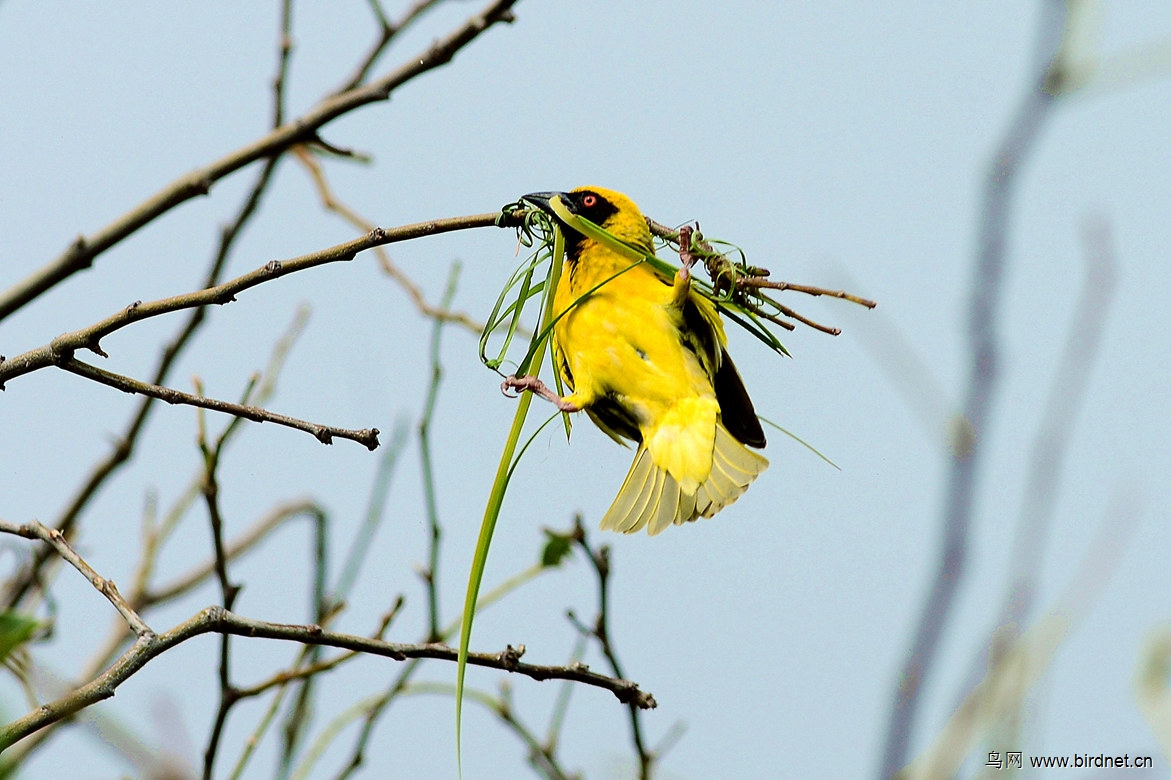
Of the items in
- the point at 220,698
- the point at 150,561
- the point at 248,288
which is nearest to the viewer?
the point at 248,288

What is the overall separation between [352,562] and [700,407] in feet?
2.99

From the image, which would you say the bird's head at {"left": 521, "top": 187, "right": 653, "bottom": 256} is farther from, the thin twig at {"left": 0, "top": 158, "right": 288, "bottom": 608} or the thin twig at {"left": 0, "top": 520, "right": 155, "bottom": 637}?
the thin twig at {"left": 0, "top": 520, "right": 155, "bottom": 637}

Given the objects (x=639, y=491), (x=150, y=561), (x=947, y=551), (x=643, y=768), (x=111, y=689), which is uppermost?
(x=150, y=561)

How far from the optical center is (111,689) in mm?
1128

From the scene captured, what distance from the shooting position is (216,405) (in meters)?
1.31

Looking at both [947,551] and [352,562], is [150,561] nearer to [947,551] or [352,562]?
[352,562]

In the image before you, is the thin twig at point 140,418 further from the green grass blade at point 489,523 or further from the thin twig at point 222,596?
the green grass blade at point 489,523

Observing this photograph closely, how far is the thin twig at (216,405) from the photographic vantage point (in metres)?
1.29

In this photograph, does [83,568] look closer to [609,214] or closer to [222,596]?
[222,596]

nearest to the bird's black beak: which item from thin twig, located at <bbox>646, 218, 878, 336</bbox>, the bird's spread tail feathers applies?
thin twig, located at <bbox>646, 218, 878, 336</bbox>

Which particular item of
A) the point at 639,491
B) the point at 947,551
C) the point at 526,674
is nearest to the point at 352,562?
the point at 639,491

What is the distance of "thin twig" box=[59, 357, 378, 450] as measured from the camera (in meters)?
1.29

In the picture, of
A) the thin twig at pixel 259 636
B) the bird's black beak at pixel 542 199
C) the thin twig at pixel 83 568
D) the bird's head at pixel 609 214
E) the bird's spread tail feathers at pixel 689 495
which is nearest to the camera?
the thin twig at pixel 259 636

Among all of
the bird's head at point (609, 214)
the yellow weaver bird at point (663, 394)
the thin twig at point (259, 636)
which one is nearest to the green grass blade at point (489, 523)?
the thin twig at point (259, 636)
